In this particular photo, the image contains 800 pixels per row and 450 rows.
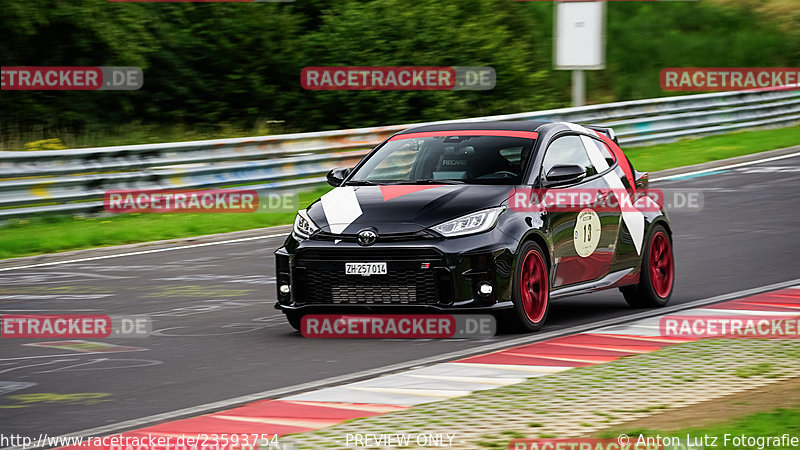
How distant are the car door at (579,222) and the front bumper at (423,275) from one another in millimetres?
779

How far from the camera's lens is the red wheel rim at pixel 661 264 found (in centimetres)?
1150

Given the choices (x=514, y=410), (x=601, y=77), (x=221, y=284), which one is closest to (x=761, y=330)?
(x=514, y=410)

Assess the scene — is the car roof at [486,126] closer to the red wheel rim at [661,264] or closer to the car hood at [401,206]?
the car hood at [401,206]

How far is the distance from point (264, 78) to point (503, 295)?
2592 centimetres

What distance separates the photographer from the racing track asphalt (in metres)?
7.82

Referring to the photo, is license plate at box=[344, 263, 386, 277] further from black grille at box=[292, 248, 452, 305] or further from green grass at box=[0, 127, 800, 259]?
green grass at box=[0, 127, 800, 259]

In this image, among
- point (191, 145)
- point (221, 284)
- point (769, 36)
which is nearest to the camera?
point (221, 284)

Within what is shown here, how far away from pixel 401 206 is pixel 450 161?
930 mm

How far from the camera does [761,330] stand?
31.8 ft

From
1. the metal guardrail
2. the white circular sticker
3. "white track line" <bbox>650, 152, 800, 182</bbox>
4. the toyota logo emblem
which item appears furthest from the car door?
"white track line" <bbox>650, 152, 800, 182</bbox>

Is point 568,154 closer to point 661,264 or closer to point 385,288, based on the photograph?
point 661,264

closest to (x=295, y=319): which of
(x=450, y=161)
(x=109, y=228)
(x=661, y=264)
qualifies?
(x=450, y=161)

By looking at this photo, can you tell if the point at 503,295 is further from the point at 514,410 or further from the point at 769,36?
the point at 769,36

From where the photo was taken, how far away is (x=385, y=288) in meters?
9.53
